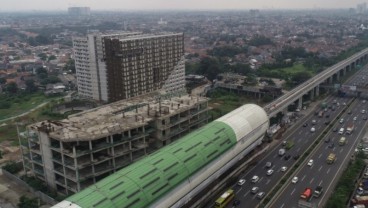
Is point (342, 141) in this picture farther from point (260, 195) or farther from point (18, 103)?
point (18, 103)

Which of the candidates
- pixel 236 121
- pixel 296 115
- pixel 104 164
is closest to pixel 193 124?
pixel 236 121

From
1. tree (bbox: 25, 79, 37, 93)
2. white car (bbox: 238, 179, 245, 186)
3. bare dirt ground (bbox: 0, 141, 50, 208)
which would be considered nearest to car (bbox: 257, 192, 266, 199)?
white car (bbox: 238, 179, 245, 186)

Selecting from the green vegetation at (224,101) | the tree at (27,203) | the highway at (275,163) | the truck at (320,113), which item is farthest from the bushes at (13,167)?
the truck at (320,113)

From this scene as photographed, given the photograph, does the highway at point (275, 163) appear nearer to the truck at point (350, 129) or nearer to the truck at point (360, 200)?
the truck at point (350, 129)

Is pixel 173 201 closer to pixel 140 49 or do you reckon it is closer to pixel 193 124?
pixel 193 124

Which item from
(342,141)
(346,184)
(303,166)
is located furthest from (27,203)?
(342,141)
